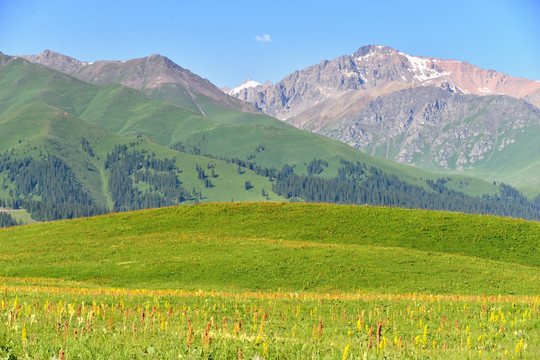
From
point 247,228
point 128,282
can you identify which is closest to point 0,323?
point 128,282

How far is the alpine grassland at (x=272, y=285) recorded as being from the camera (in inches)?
636

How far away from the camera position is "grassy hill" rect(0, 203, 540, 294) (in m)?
54.9

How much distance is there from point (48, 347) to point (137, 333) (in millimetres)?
3324

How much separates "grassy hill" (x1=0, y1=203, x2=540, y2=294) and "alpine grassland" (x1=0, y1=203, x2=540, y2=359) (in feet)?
0.96

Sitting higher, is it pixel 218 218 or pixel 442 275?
pixel 218 218

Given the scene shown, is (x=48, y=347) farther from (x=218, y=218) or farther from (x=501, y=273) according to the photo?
(x=218, y=218)

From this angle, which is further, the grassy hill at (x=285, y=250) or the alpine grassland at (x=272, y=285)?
the grassy hill at (x=285, y=250)

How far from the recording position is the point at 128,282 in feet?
182

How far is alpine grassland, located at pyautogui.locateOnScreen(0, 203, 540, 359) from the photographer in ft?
53.0

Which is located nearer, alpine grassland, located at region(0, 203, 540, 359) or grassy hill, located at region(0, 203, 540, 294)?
alpine grassland, located at region(0, 203, 540, 359)

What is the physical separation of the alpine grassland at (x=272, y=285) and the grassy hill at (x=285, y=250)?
0.29 metres

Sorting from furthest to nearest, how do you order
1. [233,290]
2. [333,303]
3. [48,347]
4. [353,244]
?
[353,244] < [233,290] < [333,303] < [48,347]

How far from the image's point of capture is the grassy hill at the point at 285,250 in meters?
54.9

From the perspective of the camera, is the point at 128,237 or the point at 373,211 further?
the point at 373,211
